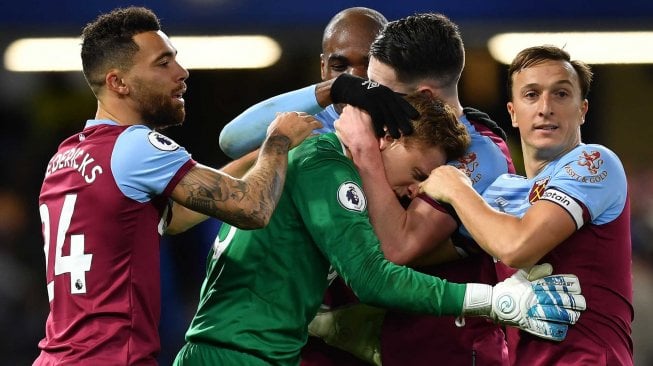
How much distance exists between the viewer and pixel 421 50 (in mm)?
3949

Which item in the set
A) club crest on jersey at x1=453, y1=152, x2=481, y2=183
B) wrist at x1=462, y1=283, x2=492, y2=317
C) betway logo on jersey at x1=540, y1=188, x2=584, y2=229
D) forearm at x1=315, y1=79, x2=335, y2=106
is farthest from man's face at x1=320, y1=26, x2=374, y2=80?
wrist at x1=462, y1=283, x2=492, y2=317

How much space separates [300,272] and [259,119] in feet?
2.63

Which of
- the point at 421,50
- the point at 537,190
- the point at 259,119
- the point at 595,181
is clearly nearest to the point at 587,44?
the point at 421,50

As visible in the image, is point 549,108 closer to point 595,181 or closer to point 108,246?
point 595,181

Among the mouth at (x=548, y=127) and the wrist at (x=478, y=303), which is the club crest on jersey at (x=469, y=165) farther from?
the wrist at (x=478, y=303)

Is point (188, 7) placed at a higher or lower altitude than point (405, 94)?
lower

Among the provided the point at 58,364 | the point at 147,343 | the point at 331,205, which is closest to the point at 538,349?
the point at 331,205

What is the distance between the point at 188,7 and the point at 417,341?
5706 millimetres

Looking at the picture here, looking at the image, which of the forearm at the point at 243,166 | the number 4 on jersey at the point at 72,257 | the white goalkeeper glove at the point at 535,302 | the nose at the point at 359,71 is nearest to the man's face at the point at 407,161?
the white goalkeeper glove at the point at 535,302

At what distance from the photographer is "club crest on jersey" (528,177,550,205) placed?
11.6ft

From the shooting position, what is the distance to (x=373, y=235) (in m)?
3.34

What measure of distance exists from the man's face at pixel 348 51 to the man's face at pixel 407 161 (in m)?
1.10

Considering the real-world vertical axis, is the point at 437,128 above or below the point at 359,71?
above

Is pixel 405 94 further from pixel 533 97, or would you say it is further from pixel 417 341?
pixel 417 341
